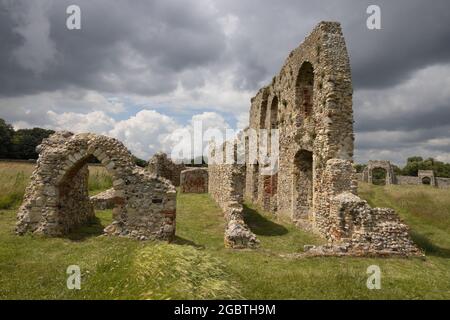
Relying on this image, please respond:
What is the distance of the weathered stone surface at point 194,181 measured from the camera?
3005 cm

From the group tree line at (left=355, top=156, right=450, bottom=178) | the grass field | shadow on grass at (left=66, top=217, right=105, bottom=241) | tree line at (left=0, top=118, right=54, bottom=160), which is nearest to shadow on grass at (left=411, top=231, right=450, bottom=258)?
the grass field

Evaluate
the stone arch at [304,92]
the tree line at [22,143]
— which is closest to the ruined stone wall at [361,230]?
the stone arch at [304,92]

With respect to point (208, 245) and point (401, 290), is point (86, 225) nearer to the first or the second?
point (208, 245)

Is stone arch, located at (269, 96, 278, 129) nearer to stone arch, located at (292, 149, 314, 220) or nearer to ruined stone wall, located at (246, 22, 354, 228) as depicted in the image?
ruined stone wall, located at (246, 22, 354, 228)

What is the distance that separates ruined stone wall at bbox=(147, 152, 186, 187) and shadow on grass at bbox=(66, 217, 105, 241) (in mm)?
17208

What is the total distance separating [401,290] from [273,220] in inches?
422

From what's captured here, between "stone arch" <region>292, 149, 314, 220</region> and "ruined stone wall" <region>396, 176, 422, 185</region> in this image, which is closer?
"stone arch" <region>292, 149, 314, 220</region>

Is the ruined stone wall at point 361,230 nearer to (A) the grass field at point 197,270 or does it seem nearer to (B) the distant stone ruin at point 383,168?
(A) the grass field at point 197,270

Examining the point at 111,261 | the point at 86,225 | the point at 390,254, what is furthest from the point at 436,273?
the point at 86,225

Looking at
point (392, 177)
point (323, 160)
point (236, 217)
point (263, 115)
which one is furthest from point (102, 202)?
point (392, 177)

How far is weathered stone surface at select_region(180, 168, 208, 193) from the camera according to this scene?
30047 mm

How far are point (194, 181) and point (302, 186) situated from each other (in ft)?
46.9

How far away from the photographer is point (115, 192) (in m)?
11.6
